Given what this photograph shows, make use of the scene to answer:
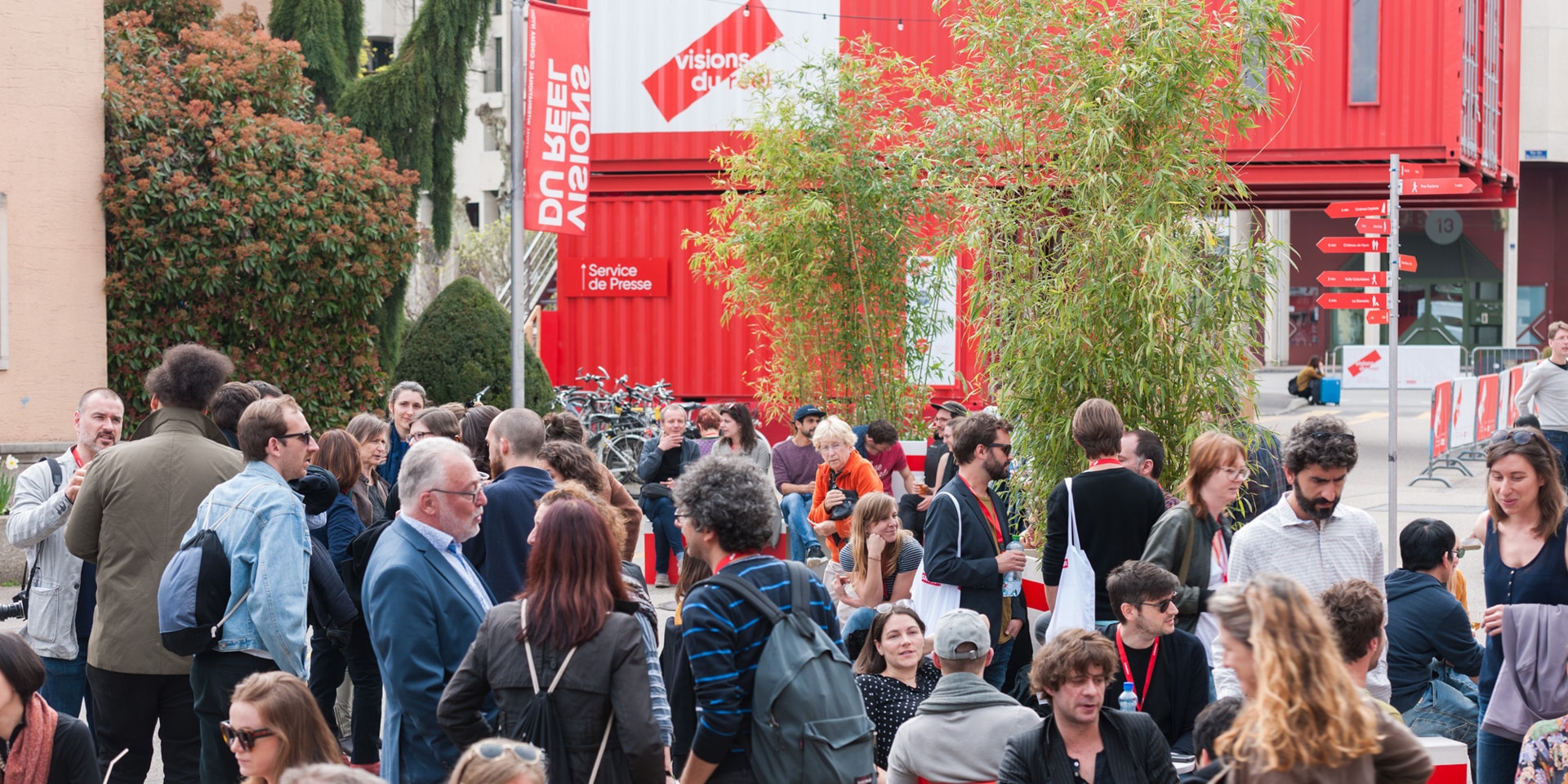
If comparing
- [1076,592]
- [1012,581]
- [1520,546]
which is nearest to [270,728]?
[1076,592]

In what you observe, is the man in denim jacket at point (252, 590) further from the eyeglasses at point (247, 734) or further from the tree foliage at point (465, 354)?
the tree foliage at point (465, 354)

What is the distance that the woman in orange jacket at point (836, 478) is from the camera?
789 centimetres

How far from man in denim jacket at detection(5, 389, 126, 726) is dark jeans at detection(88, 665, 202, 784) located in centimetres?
40

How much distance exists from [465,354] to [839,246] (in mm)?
4949

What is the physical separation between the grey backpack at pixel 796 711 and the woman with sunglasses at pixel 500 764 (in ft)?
1.97

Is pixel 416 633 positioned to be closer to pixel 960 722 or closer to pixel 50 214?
pixel 960 722

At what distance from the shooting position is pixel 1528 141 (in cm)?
4131

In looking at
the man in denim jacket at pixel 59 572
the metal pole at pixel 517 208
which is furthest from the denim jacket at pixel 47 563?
the metal pole at pixel 517 208

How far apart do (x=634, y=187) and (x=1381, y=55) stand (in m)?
8.69

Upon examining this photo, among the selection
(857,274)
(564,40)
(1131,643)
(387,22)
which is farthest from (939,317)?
(387,22)

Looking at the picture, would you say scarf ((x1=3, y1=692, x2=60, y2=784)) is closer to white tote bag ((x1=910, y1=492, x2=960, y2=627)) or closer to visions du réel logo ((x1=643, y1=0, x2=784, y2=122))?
white tote bag ((x1=910, y1=492, x2=960, y2=627))

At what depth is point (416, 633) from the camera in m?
3.57

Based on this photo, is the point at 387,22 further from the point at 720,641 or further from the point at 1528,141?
the point at 720,641

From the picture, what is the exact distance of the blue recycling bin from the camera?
29.1 meters
